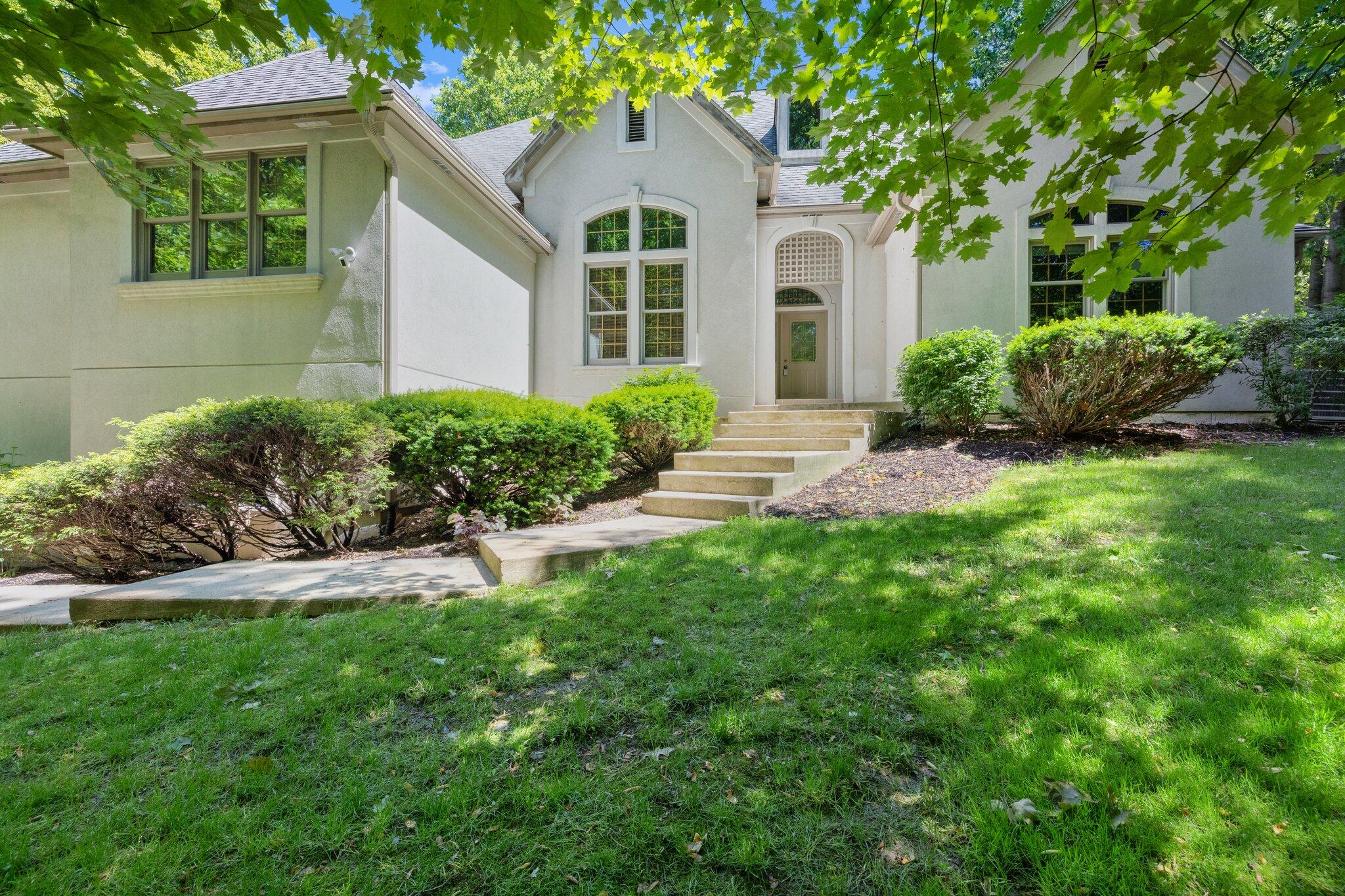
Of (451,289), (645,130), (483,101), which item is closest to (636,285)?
(645,130)

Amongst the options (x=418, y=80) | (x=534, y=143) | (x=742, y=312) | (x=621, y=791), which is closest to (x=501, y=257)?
(x=534, y=143)

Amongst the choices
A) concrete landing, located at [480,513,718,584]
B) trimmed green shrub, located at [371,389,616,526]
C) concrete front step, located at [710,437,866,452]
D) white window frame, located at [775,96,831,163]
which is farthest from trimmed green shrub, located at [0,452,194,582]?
white window frame, located at [775,96,831,163]

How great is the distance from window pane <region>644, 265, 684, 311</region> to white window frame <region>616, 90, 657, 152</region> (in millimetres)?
2103

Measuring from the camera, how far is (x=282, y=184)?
701cm

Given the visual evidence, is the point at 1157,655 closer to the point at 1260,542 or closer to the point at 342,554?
the point at 1260,542

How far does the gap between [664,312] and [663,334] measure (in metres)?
0.39

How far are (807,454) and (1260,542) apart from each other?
3795mm

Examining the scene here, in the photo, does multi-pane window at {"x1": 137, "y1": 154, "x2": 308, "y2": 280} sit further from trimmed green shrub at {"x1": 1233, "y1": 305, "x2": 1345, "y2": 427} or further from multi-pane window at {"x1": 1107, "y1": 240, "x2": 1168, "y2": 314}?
trimmed green shrub at {"x1": 1233, "y1": 305, "x2": 1345, "y2": 427}

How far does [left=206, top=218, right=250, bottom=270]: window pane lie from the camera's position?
23.3 feet

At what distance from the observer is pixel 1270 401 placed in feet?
26.5

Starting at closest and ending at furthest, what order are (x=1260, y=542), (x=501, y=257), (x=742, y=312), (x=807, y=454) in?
(x=1260, y=542)
(x=807, y=454)
(x=501, y=257)
(x=742, y=312)

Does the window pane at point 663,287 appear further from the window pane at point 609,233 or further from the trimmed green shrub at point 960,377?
the trimmed green shrub at point 960,377

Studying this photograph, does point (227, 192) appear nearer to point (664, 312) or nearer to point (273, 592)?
point (273, 592)

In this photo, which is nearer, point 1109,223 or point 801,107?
point 1109,223
